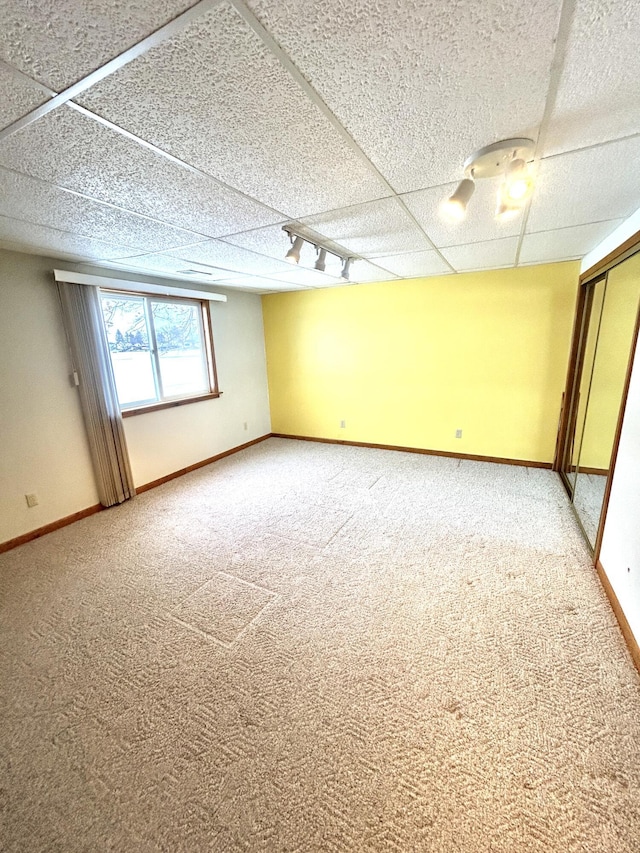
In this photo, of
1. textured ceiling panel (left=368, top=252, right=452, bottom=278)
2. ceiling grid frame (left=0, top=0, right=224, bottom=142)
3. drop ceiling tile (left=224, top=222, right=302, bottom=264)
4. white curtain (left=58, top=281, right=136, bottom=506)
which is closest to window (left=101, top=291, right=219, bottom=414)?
white curtain (left=58, top=281, right=136, bottom=506)

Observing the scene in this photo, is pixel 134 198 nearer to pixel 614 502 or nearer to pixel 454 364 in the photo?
pixel 614 502

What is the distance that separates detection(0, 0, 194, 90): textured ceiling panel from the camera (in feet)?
2.30

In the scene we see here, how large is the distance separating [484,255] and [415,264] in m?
0.60

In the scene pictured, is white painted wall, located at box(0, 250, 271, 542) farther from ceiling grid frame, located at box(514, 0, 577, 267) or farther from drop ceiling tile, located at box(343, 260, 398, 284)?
ceiling grid frame, located at box(514, 0, 577, 267)

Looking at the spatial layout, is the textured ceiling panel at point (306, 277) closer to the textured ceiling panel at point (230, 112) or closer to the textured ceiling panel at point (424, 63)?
the textured ceiling panel at point (230, 112)

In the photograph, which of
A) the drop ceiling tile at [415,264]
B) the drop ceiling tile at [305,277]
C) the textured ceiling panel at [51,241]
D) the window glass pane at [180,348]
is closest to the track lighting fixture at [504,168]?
the drop ceiling tile at [415,264]

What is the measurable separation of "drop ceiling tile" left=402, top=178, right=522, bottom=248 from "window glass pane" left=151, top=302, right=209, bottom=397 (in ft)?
9.68

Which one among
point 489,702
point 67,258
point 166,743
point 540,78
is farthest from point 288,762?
point 67,258

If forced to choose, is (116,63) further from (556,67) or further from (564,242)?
(564,242)

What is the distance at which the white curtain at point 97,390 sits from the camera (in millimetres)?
2941

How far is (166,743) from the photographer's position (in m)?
1.34

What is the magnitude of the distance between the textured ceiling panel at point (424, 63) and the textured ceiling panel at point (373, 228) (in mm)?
615

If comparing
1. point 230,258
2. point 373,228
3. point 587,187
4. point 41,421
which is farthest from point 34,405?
point 587,187

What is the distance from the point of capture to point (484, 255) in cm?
297
